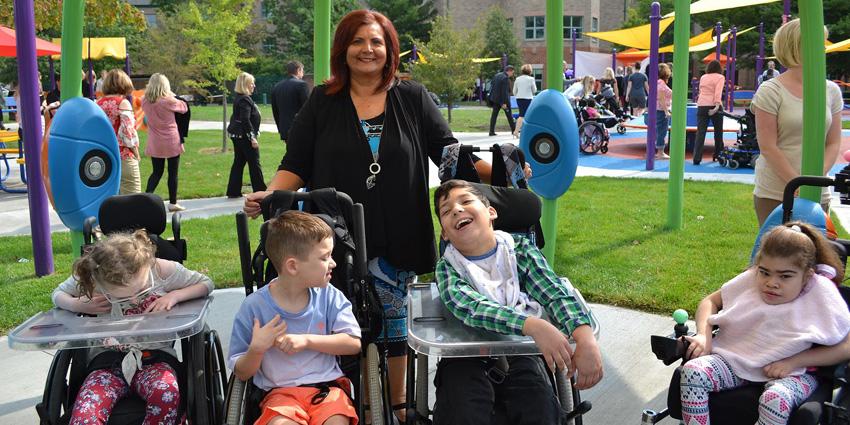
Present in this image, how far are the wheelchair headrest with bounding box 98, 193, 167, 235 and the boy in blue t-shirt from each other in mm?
942

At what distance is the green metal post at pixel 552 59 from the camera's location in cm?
541

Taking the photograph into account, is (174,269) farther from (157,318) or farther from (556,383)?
(556,383)

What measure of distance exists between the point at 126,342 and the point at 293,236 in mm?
759

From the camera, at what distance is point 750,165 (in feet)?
44.1

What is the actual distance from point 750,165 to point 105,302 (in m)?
12.3

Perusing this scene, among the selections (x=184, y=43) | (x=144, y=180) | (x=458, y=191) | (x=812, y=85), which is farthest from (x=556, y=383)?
(x=184, y=43)

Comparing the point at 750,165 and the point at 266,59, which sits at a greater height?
the point at 266,59

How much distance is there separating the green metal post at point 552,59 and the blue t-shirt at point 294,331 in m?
2.67

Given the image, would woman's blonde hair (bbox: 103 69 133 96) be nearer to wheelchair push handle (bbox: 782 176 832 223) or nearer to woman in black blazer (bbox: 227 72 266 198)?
woman in black blazer (bbox: 227 72 266 198)

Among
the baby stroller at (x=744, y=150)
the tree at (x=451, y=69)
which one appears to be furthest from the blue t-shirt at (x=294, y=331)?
the tree at (x=451, y=69)

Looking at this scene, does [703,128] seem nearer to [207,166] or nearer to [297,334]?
[207,166]

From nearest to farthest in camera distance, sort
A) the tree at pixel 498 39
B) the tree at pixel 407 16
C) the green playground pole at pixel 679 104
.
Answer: the green playground pole at pixel 679 104 < the tree at pixel 498 39 < the tree at pixel 407 16

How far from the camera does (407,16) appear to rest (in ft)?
167

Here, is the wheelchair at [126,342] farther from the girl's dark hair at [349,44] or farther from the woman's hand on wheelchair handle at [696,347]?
the woman's hand on wheelchair handle at [696,347]
